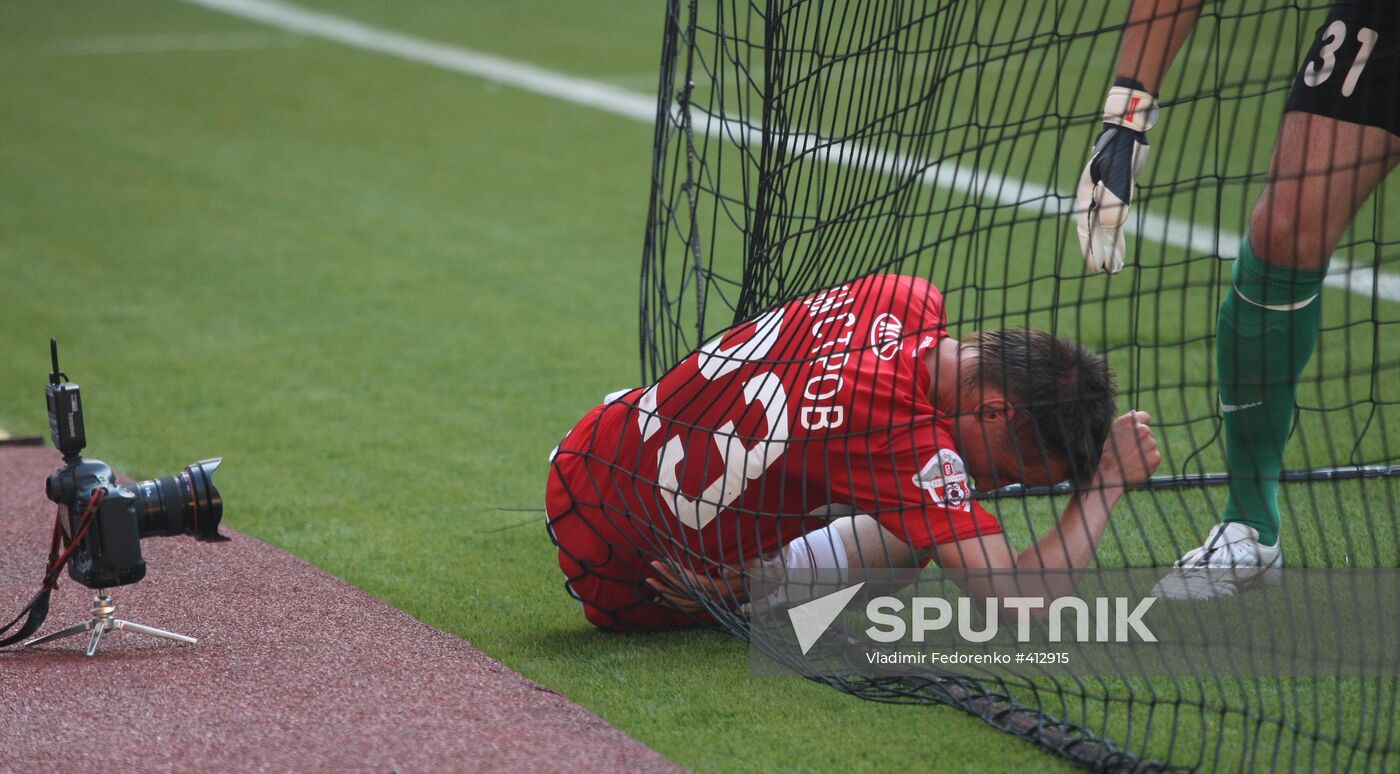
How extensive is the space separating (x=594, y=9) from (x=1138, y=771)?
9.65 m

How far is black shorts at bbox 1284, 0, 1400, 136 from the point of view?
2.29m

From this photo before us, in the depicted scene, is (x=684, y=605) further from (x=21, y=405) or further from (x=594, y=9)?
(x=594, y=9)

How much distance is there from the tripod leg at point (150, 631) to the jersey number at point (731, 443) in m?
0.80

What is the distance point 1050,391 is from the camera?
2.20 m

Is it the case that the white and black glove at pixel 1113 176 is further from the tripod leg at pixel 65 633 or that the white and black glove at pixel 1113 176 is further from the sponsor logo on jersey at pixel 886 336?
the tripod leg at pixel 65 633

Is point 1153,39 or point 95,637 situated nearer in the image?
point 1153,39

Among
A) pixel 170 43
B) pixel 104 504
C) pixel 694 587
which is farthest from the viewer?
pixel 170 43

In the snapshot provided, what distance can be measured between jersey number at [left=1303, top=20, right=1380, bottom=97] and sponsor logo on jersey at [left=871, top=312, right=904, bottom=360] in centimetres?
74

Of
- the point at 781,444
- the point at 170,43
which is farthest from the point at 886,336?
the point at 170,43

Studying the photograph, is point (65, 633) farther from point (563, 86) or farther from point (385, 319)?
point (563, 86)

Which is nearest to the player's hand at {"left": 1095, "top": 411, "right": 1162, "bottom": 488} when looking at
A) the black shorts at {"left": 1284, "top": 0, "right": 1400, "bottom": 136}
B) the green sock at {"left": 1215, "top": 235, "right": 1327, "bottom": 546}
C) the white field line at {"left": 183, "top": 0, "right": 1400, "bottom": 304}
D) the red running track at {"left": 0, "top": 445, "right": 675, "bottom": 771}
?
the green sock at {"left": 1215, "top": 235, "right": 1327, "bottom": 546}

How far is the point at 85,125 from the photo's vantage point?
309 inches

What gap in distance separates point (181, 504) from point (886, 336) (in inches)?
43.6

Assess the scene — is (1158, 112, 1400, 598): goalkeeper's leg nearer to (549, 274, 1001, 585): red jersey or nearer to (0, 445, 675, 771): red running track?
(549, 274, 1001, 585): red jersey
